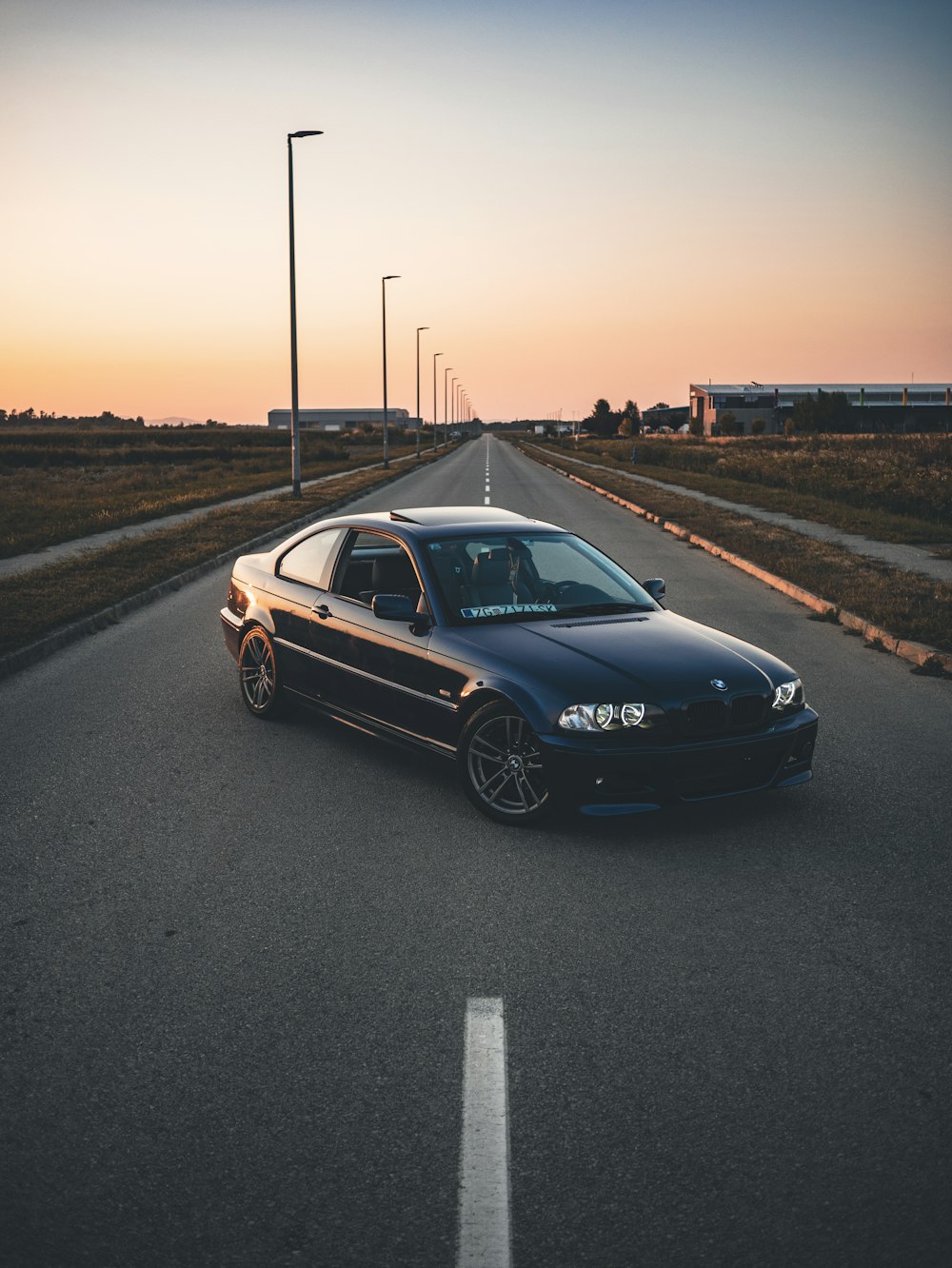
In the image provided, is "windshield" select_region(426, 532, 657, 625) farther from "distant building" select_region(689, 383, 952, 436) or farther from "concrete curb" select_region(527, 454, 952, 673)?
"distant building" select_region(689, 383, 952, 436)

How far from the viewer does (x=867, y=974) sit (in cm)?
386

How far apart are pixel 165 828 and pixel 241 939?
139 cm

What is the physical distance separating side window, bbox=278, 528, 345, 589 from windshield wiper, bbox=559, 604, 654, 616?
167 cm

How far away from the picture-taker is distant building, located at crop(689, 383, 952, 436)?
381 ft

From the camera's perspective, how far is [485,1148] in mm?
2873

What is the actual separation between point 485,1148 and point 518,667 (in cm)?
279

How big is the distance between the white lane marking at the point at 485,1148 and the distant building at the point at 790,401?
11145 cm

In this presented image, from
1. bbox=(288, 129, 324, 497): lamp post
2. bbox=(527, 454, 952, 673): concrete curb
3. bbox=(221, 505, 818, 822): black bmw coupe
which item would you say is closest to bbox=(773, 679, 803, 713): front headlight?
bbox=(221, 505, 818, 822): black bmw coupe

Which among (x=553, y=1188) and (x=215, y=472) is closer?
(x=553, y=1188)

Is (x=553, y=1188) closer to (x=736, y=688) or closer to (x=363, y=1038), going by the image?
(x=363, y=1038)

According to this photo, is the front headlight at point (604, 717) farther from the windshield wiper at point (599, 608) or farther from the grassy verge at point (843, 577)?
the grassy verge at point (843, 577)

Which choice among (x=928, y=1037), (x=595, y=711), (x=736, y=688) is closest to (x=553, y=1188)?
(x=928, y=1037)

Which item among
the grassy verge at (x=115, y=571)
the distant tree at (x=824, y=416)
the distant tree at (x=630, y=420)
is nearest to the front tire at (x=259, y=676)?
the grassy verge at (x=115, y=571)

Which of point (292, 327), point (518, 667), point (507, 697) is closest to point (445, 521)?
point (518, 667)
